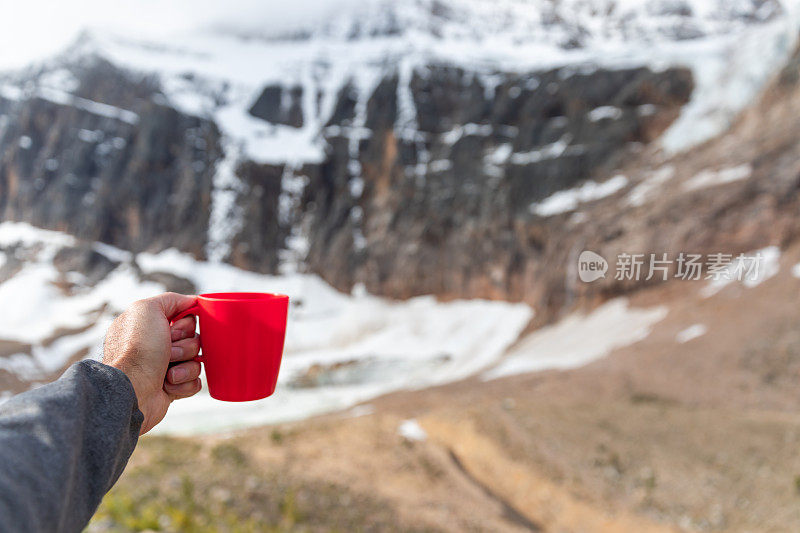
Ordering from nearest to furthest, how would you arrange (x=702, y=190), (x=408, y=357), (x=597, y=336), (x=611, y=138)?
(x=597, y=336)
(x=702, y=190)
(x=408, y=357)
(x=611, y=138)

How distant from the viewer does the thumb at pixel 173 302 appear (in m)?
1.13

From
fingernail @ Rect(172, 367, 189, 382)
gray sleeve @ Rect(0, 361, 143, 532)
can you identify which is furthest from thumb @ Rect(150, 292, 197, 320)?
gray sleeve @ Rect(0, 361, 143, 532)

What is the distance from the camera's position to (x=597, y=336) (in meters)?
15.1

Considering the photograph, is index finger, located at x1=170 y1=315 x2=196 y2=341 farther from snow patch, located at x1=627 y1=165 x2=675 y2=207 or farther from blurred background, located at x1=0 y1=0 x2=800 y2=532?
snow patch, located at x1=627 y1=165 x2=675 y2=207

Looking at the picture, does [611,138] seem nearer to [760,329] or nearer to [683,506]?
[760,329]

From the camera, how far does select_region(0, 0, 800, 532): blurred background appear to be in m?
5.76

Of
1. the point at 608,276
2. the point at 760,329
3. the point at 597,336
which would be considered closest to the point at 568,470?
the point at 760,329

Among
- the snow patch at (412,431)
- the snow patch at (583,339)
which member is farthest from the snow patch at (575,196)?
the snow patch at (412,431)

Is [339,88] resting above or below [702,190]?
below

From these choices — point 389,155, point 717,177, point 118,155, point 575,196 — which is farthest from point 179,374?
point 118,155

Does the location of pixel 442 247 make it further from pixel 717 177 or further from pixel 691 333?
pixel 691 333

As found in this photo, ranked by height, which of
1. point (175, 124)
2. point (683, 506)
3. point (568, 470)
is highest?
point (683, 506)

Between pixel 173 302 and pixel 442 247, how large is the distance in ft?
85.3

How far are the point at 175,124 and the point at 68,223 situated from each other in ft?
36.8
